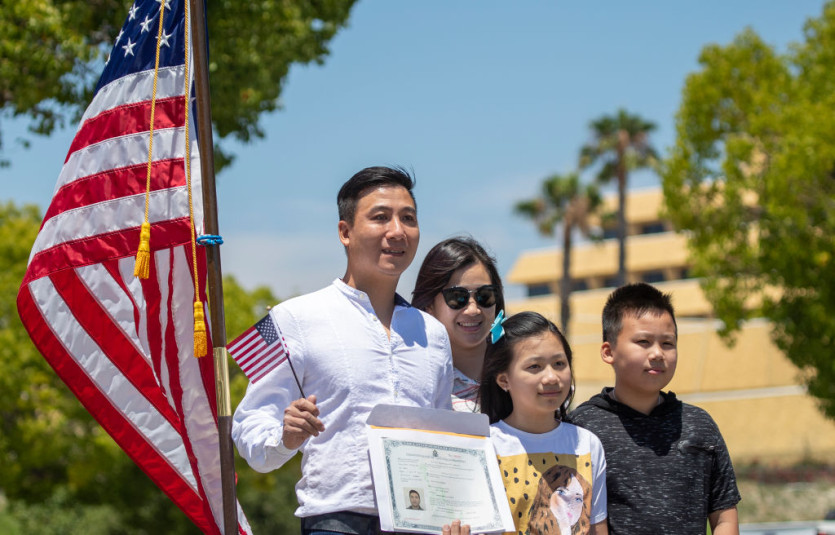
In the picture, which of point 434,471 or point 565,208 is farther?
point 565,208

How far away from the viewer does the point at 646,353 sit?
12.5 feet

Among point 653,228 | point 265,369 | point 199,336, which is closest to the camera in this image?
point 265,369

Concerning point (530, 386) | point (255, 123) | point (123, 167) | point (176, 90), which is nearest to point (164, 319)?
point (123, 167)

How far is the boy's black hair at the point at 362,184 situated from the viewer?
11.0 ft

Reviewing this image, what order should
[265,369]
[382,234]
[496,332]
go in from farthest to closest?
[496,332]
[382,234]
[265,369]

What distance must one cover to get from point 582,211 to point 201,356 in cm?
2981

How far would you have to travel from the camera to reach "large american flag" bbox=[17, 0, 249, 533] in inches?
146

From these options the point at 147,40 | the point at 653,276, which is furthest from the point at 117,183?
the point at 653,276

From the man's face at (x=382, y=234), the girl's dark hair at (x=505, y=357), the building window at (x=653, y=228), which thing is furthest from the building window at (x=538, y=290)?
the man's face at (x=382, y=234)

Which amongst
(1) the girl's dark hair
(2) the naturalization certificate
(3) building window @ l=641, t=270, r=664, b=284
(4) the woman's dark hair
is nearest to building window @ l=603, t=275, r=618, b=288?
(3) building window @ l=641, t=270, r=664, b=284

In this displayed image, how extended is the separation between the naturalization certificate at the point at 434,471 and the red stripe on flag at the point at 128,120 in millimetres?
1491

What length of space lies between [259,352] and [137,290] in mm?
909

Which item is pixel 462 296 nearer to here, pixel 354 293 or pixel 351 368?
pixel 354 293

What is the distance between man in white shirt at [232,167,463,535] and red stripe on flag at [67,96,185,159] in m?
0.81
